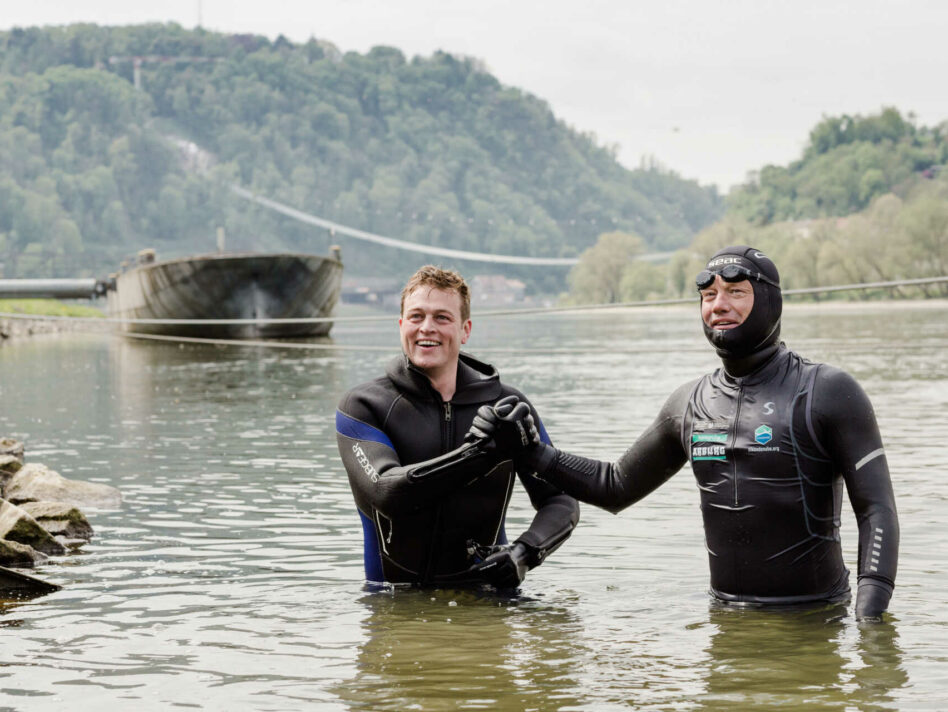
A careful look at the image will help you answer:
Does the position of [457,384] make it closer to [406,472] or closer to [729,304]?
[406,472]

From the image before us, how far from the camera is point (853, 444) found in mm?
5414

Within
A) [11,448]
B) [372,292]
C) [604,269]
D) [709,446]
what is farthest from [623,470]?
[372,292]

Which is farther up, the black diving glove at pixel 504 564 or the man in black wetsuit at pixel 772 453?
the man in black wetsuit at pixel 772 453

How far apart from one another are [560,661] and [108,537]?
4.90 metres

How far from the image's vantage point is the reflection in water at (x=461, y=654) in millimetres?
5434

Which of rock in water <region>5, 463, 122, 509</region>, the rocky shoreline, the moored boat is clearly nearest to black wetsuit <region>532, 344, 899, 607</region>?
the rocky shoreline

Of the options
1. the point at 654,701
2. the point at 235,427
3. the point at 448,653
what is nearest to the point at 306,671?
the point at 448,653

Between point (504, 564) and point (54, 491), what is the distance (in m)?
5.93

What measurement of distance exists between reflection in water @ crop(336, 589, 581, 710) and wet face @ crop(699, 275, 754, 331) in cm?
158

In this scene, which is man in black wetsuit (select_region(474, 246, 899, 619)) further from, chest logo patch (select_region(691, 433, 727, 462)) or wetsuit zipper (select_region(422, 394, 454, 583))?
wetsuit zipper (select_region(422, 394, 454, 583))

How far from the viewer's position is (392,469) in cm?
605

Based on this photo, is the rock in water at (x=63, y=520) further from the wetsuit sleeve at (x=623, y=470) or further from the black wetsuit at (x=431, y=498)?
the wetsuit sleeve at (x=623, y=470)

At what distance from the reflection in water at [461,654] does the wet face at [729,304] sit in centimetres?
158

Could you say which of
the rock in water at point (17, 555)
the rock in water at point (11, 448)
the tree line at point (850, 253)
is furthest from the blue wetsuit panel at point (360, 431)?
the tree line at point (850, 253)
